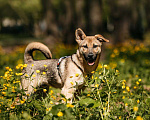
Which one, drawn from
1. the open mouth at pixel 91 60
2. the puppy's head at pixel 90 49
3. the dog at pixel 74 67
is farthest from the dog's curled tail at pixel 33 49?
the open mouth at pixel 91 60

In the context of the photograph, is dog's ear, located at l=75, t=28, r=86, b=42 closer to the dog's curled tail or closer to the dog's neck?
the dog's neck

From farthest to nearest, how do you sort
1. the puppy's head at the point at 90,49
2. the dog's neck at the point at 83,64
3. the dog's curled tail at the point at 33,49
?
1. the dog's curled tail at the point at 33,49
2. the dog's neck at the point at 83,64
3. the puppy's head at the point at 90,49

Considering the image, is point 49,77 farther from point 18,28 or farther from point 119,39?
point 18,28

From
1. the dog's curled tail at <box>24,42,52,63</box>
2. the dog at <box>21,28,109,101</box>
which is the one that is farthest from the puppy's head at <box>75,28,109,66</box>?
the dog's curled tail at <box>24,42,52,63</box>

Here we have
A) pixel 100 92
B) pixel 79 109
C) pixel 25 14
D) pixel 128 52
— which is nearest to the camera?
pixel 79 109

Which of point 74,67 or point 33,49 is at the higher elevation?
point 33,49

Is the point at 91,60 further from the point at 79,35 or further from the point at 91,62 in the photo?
the point at 79,35

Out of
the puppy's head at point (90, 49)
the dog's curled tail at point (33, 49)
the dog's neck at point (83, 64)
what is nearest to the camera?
the puppy's head at point (90, 49)

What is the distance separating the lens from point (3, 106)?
304 centimetres

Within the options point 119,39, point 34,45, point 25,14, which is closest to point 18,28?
point 25,14

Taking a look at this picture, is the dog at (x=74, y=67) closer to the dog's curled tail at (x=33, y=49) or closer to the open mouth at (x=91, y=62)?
the open mouth at (x=91, y=62)

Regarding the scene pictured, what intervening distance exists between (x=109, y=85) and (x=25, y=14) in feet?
160

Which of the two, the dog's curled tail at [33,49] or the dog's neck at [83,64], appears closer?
the dog's neck at [83,64]

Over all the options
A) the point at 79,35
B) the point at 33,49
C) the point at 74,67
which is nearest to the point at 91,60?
the point at 74,67
